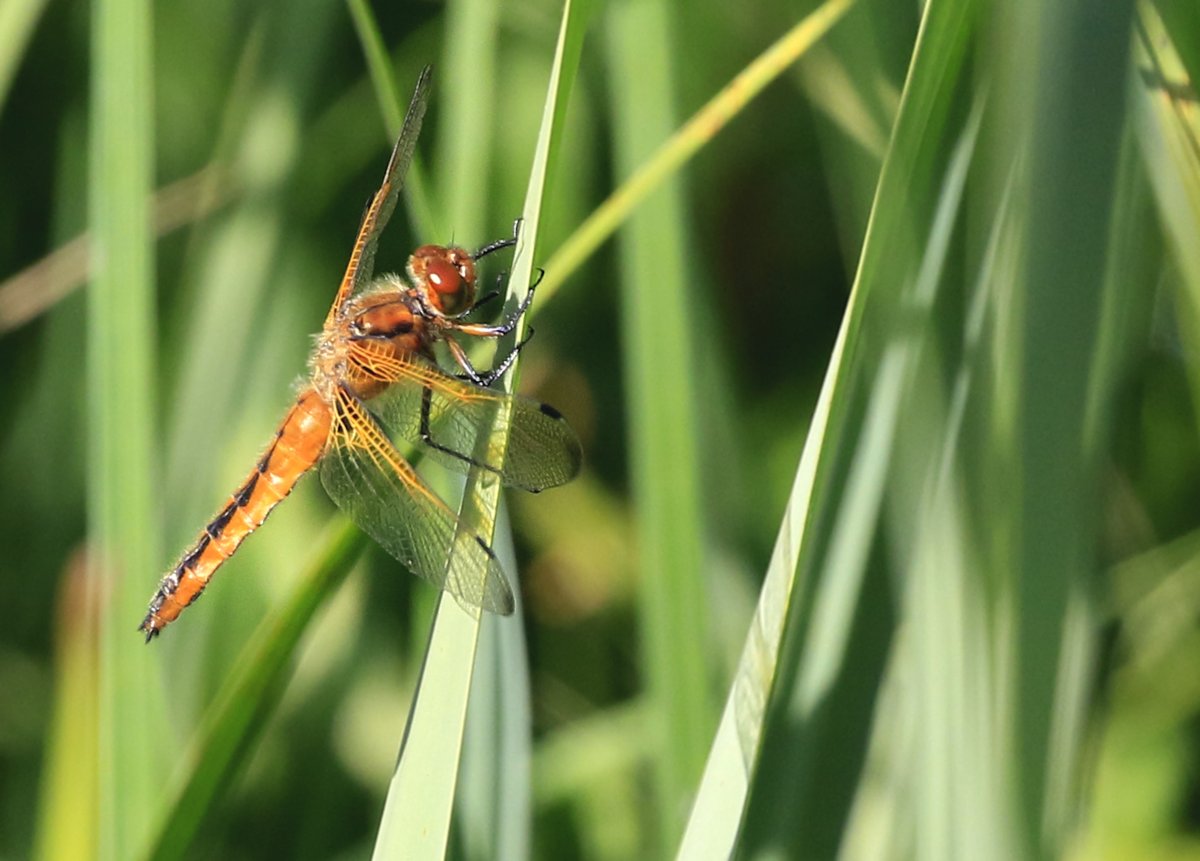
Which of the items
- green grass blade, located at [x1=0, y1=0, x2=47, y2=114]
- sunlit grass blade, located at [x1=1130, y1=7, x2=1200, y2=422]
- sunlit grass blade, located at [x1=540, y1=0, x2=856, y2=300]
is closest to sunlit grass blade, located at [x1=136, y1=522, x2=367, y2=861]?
sunlit grass blade, located at [x1=540, y1=0, x2=856, y2=300]

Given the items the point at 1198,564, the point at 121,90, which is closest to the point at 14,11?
the point at 121,90

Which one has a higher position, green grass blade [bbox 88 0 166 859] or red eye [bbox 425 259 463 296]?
red eye [bbox 425 259 463 296]

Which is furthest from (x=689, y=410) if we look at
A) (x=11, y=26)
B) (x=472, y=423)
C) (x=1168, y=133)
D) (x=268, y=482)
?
(x=11, y=26)

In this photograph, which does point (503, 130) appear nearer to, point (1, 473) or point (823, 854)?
point (1, 473)

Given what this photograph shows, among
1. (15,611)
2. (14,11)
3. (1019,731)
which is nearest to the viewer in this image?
(1019,731)

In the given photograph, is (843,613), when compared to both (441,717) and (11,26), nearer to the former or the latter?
(441,717)

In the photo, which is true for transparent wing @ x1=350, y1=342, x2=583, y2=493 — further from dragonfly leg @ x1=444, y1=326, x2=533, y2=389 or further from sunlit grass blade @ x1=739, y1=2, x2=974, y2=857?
sunlit grass blade @ x1=739, y1=2, x2=974, y2=857
